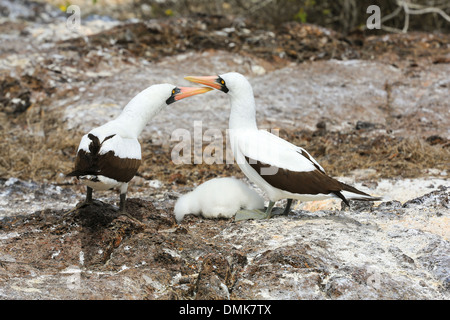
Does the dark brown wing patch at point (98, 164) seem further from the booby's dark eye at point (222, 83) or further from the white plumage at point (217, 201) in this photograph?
the booby's dark eye at point (222, 83)

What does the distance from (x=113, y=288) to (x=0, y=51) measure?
712 cm

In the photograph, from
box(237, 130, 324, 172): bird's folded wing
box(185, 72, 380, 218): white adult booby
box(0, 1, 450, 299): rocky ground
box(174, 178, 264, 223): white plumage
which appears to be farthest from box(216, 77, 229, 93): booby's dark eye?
box(0, 1, 450, 299): rocky ground

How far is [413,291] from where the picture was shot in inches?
124

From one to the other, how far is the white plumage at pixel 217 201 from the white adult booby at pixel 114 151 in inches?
19.1

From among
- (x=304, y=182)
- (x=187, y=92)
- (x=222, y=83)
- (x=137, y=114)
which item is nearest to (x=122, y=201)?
(x=137, y=114)

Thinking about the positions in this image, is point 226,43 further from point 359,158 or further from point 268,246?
point 268,246

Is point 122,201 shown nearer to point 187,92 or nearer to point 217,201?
point 217,201

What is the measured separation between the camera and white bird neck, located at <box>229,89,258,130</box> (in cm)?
455

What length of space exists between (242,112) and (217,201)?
0.73 m

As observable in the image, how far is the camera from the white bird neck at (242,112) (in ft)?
14.9

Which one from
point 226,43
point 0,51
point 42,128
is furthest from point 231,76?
point 0,51

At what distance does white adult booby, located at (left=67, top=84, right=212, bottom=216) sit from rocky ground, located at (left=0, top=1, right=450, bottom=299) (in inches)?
12.0

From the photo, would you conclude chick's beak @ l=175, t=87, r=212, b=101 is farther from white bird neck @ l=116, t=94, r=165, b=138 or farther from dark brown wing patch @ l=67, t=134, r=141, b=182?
dark brown wing patch @ l=67, t=134, r=141, b=182

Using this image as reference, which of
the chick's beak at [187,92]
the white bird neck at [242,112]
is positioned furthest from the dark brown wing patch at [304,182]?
the chick's beak at [187,92]
